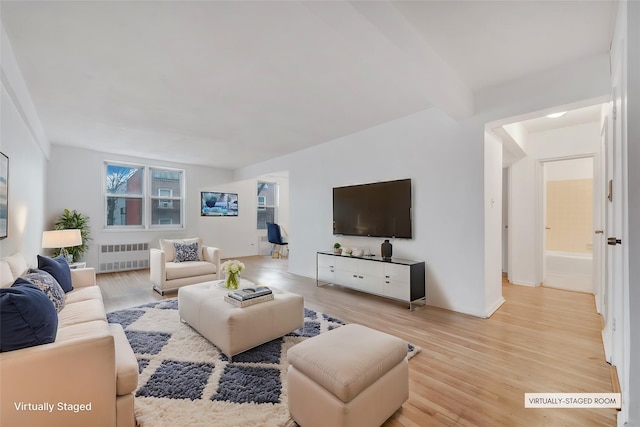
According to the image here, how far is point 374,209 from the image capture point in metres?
4.18

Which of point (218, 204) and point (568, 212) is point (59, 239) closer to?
point (218, 204)

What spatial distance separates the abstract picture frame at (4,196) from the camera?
2268 mm

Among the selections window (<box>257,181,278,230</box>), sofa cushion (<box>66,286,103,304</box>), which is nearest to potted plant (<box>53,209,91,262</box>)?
sofa cushion (<box>66,286,103,304</box>)

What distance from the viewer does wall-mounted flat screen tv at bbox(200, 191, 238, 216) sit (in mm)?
7378

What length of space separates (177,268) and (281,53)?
336 centimetres

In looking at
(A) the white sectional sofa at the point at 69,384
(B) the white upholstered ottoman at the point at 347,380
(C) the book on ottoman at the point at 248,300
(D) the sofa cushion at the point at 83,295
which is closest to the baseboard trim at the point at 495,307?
(B) the white upholstered ottoman at the point at 347,380

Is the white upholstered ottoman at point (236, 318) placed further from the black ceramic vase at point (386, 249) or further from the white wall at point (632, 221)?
the white wall at point (632, 221)

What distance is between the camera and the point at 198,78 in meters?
2.71

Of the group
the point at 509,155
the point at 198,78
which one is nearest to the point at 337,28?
the point at 198,78

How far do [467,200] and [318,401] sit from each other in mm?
2740

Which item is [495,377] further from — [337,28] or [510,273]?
[510,273]

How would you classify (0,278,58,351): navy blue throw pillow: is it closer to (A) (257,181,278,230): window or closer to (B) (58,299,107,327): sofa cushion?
(B) (58,299,107,327): sofa cushion

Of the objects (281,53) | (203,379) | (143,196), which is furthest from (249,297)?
(143,196)

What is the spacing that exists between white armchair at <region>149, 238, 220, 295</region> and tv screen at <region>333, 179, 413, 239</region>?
2.11m
